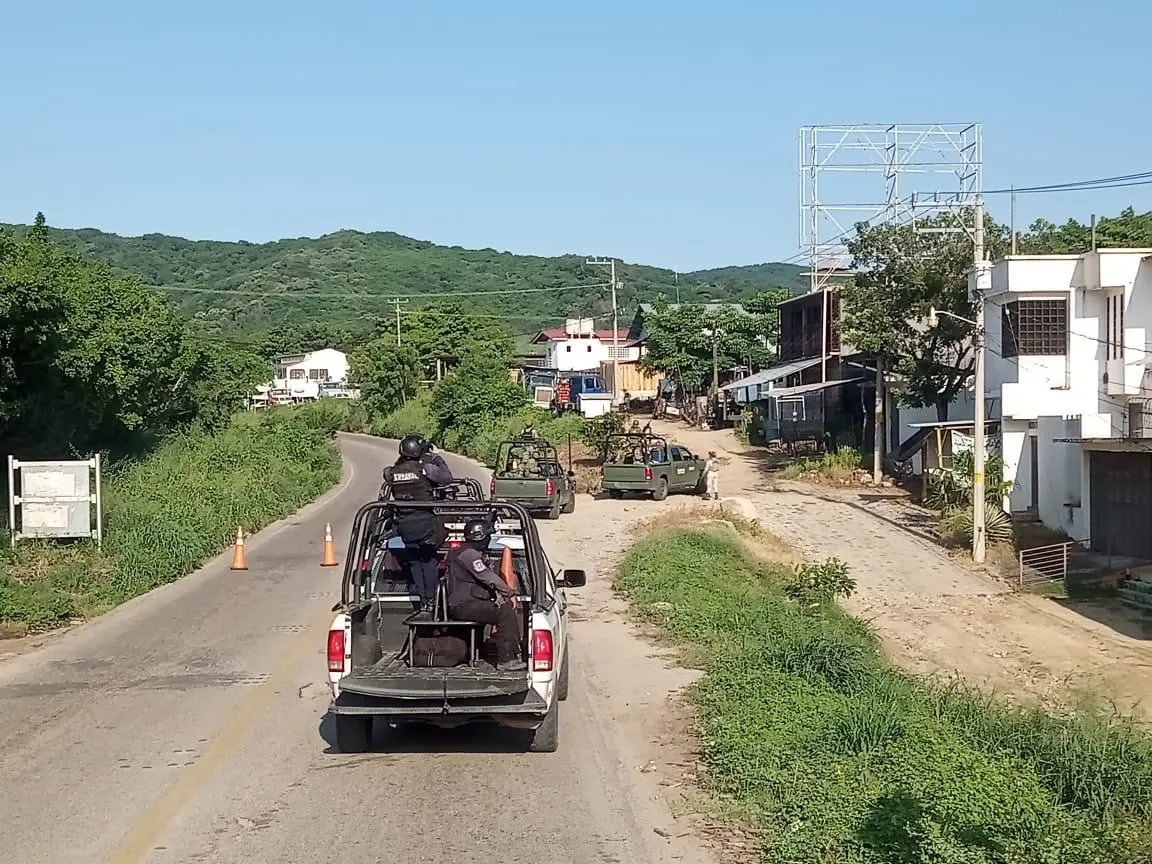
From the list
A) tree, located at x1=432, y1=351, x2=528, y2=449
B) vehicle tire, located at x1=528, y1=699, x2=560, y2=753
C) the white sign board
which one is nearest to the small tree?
the white sign board

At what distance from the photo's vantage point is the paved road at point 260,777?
6.98 metres

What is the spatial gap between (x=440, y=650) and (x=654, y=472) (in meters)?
27.5

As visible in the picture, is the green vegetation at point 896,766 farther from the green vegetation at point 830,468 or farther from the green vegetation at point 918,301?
the green vegetation at point 830,468

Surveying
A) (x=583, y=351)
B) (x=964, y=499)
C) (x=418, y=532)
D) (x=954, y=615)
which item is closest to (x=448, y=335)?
(x=583, y=351)

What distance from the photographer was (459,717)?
859 centimetres

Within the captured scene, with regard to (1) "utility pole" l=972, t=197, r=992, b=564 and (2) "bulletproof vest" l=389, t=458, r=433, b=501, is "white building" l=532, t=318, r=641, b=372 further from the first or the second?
(2) "bulletproof vest" l=389, t=458, r=433, b=501

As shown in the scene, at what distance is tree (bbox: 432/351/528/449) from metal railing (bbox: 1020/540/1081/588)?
36825mm

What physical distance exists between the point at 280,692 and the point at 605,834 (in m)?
5.28

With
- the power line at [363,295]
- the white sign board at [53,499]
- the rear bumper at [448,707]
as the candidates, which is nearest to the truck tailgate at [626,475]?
the white sign board at [53,499]

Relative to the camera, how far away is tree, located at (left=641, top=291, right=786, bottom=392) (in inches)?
2539

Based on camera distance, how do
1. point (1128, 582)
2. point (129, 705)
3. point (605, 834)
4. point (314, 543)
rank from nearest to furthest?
point (605, 834) → point (129, 705) → point (1128, 582) → point (314, 543)

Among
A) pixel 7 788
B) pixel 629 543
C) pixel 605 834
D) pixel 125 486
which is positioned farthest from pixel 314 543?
pixel 605 834

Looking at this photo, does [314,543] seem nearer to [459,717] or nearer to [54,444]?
[54,444]

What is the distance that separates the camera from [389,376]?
8238 centimetres
